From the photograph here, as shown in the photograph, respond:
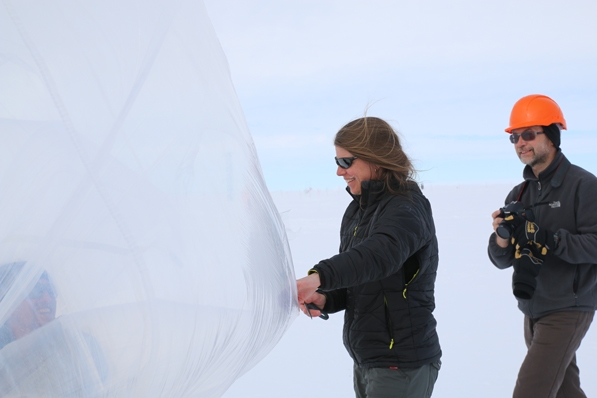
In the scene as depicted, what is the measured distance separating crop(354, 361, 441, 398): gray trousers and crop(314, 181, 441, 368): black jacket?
0.08ft

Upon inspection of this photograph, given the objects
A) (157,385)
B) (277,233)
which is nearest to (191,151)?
(277,233)

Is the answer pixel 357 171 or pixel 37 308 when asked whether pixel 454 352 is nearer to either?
pixel 357 171

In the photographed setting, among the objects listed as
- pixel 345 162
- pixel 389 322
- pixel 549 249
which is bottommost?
pixel 389 322

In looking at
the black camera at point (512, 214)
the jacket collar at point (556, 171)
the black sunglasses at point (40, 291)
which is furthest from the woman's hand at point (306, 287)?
the jacket collar at point (556, 171)

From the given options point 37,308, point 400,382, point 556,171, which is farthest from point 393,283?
point 556,171

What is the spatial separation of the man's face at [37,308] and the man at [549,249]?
78.7 inches

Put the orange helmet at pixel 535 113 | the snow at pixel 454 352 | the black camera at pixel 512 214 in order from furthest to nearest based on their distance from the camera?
the snow at pixel 454 352 → the orange helmet at pixel 535 113 → the black camera at pixel 512 214

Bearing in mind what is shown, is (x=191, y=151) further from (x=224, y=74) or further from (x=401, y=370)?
(x=401, y=370)

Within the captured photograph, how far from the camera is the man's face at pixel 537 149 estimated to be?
8.93 feet

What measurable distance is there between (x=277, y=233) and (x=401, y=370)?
2.04ft

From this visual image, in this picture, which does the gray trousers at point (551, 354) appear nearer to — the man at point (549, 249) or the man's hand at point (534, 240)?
the man at point (549, 249)

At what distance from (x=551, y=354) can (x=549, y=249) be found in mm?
458

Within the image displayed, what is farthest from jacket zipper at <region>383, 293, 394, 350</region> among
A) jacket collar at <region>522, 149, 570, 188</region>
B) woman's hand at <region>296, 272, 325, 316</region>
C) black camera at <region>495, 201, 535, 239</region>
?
jacket collar at <region>522, 149, 570, 188</region>

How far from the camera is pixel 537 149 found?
2725mm
